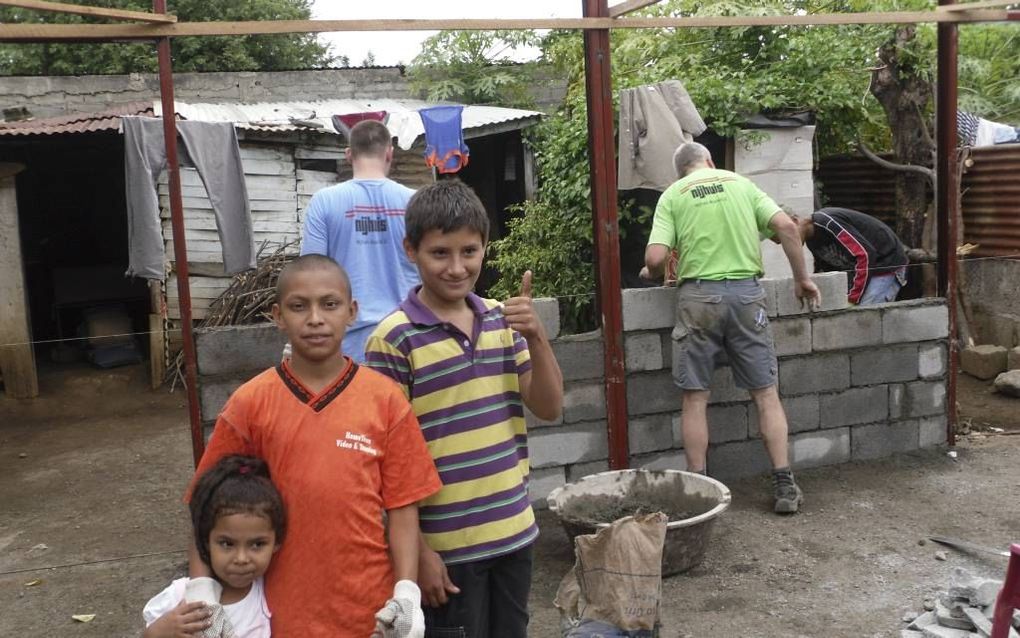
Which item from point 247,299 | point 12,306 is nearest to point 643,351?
point 247,299

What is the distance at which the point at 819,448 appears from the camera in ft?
18.9

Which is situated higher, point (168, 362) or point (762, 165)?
point (762, 165)

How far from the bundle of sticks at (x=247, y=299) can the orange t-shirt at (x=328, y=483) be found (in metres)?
7.92

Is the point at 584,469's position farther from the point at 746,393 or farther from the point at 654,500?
the point at 746,393

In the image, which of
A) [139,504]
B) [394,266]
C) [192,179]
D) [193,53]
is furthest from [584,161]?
[193,53]

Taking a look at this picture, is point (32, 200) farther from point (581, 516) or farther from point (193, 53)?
point (581, 516)

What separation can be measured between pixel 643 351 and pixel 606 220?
0.78 metres

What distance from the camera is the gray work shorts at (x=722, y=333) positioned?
5.04 metres

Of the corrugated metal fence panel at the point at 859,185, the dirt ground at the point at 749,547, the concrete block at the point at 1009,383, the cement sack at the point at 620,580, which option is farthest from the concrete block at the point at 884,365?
the corrugated metal fence panel at the point at 859,185

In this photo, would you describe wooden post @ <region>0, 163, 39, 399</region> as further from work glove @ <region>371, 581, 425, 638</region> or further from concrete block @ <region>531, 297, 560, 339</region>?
work glove @ <region>371, 581, 425, 638</region>

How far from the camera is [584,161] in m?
7.39

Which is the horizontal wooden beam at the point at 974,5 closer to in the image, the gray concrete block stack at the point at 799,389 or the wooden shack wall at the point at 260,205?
the gray concrete block stack at the point at 799,389

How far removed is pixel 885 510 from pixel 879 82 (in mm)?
4641

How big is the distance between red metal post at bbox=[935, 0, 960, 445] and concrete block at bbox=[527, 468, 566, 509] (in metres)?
2.62
